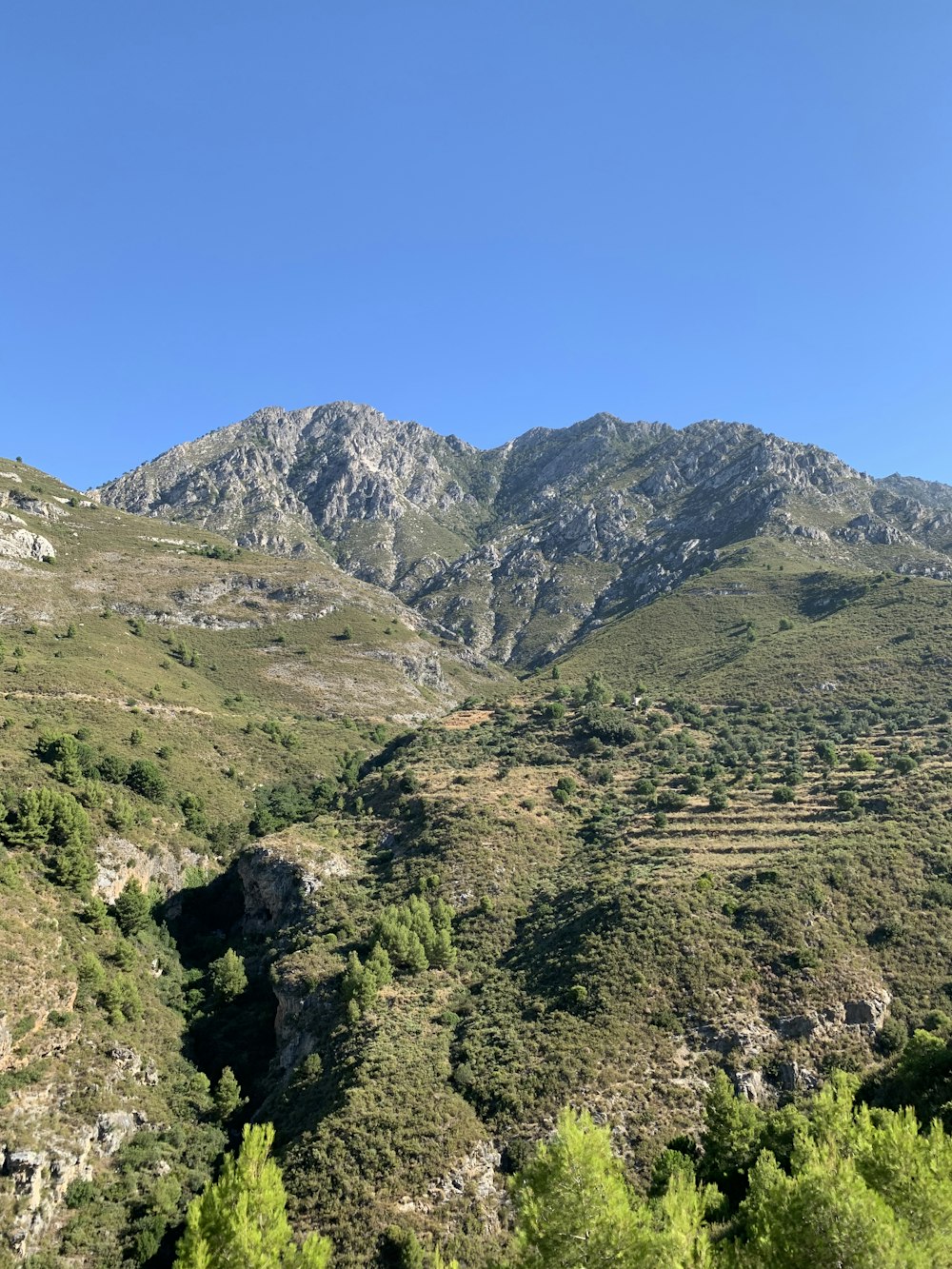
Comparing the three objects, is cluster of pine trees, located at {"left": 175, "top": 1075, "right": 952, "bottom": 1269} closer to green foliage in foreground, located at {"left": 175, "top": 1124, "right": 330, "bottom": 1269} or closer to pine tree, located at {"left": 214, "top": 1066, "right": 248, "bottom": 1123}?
green foliage in foreground, located at {"left": 175, "top": 1124, "right": 330, "bottom": 1269}

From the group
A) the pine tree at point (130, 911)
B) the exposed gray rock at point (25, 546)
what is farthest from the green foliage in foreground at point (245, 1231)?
the exposed gray rock at point (25, 546)

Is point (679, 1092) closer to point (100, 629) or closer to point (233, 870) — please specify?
point (233, 870)

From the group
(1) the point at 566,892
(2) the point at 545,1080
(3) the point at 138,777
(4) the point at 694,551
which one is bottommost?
(2) the point at 545,1080

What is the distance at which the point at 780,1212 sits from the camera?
1906 cm

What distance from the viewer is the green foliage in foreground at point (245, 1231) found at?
2238 cm

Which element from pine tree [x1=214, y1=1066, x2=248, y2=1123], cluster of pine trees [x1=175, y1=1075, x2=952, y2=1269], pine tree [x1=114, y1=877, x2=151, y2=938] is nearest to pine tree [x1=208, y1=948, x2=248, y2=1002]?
pine tree [x1=114, y1=877, x2=151, y2=938]

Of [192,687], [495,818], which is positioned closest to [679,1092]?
[495,818]

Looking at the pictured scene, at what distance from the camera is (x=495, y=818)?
6800cm

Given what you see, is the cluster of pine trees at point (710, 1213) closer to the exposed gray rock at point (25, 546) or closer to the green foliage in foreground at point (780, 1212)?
the green foliage in foreground at point (780, 1212)

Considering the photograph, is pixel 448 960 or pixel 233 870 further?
pixel 233 870

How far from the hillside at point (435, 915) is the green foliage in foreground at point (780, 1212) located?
433 inches

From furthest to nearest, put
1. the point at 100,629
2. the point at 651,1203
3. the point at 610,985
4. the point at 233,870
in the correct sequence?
the point at 100,629 < the point at 233,870 < the point at 610,985 < the point at 651,1203

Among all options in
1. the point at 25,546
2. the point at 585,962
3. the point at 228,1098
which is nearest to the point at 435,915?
the point at 585,962

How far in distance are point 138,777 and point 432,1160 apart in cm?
5109
